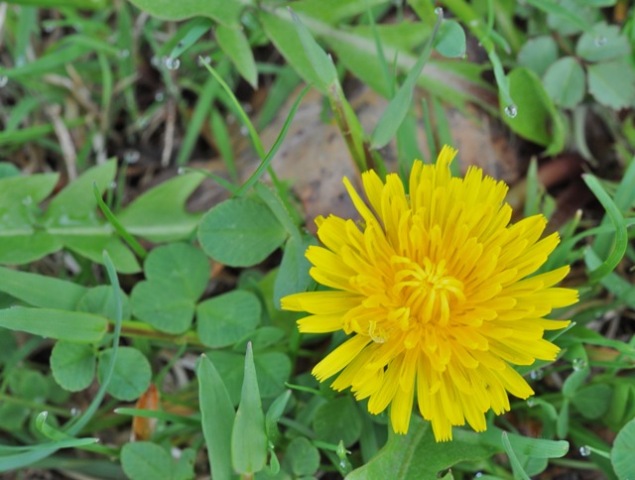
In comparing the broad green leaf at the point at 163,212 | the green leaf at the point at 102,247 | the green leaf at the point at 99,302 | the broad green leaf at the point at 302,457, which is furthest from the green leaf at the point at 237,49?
the broad green leaf at the point at 302,457

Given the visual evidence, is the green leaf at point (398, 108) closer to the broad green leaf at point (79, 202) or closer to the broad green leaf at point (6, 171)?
the broad green leaf at point (79, 202)

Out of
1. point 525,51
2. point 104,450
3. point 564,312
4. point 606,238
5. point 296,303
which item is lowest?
point 104,450

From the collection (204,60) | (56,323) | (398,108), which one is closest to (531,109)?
(398,108)

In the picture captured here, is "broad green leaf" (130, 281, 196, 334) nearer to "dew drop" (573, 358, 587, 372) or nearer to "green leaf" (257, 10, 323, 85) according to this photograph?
"green leaf" (257, 10, 323, 85)

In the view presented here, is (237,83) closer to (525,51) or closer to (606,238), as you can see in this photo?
(525,51)

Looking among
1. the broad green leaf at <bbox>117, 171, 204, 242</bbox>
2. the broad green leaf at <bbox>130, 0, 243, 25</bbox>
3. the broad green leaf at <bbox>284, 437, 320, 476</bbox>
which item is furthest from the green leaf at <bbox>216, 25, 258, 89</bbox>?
the broad green leaf at <bbox>284, 437, 320, 476</bbox>

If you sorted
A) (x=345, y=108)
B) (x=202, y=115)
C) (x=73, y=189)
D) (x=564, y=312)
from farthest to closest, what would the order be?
(x=202, y=115)
(x=73, y=189)
(x=564, y=312)
(x=345, y=108)

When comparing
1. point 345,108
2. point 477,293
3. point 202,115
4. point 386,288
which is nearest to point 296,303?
point 386,288
